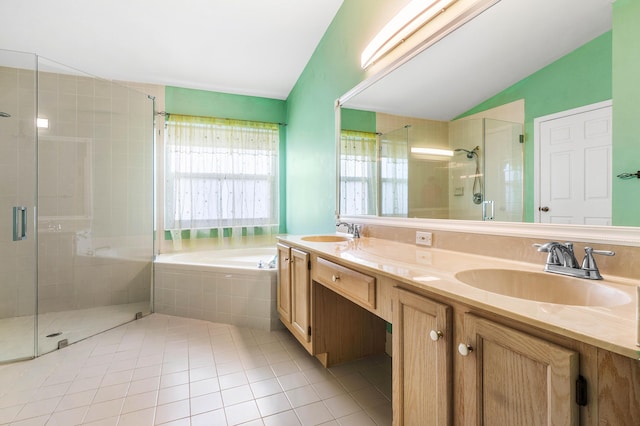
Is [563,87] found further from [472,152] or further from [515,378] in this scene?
[515,378]

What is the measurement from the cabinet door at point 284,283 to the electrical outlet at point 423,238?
89cm

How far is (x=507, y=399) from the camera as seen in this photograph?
68 centimetres

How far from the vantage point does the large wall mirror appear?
3.06ft

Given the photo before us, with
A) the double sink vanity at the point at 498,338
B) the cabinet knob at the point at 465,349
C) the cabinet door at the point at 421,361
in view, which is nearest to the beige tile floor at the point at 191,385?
the cabinet door at the point at 421,361

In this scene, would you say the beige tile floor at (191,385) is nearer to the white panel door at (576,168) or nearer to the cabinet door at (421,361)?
the cabinet door at (421,361)

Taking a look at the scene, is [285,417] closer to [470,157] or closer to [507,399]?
[507,399]

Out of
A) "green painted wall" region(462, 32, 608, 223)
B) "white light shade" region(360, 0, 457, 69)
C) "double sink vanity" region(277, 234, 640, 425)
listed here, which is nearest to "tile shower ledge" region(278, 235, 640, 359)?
"double sink vanity" region(277, 234, 640, 425)

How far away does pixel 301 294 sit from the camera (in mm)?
1911

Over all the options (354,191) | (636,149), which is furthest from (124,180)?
(636,149)

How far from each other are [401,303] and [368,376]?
102cm

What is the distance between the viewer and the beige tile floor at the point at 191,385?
144 cm

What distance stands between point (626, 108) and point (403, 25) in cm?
116

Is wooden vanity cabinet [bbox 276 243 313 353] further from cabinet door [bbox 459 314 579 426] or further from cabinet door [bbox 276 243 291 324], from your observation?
cabinet door [bbox 459 314 579 426]

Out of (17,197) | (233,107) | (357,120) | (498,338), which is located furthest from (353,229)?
(17,197)
